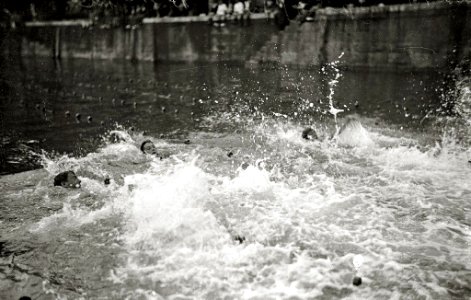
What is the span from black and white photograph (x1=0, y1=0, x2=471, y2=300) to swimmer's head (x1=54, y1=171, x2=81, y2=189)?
0.02 meters

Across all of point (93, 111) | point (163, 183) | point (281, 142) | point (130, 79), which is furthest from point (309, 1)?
point (163, 183)

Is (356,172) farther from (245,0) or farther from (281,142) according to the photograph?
(245,0)

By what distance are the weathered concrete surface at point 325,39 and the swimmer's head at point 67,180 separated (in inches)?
570

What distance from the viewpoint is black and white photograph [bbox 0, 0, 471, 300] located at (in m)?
4.57

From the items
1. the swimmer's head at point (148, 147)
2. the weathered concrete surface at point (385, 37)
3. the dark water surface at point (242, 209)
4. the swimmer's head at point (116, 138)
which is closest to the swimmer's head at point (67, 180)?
the dark water surface at point (242, 209)

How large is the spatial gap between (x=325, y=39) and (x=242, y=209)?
14900mm

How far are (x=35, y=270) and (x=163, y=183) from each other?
2360 millimetres

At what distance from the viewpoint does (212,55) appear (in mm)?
23422

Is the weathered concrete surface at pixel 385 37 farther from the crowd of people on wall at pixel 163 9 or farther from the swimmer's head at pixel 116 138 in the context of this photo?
the swimmer's head at pixel 116 138

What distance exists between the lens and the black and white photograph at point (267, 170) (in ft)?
15.0

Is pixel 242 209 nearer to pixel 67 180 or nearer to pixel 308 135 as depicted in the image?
pixel 67 180

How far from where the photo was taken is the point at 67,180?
6.97 m

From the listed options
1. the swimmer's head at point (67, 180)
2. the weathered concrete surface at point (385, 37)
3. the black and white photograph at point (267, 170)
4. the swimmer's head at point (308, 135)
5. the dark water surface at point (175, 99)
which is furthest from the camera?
the weathered concrete surface at point (385, 37)

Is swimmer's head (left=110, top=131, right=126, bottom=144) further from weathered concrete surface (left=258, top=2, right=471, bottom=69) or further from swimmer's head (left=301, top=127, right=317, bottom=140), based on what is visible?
weathered concrete surface (left=258, top=2, right=471, bottom=69)
